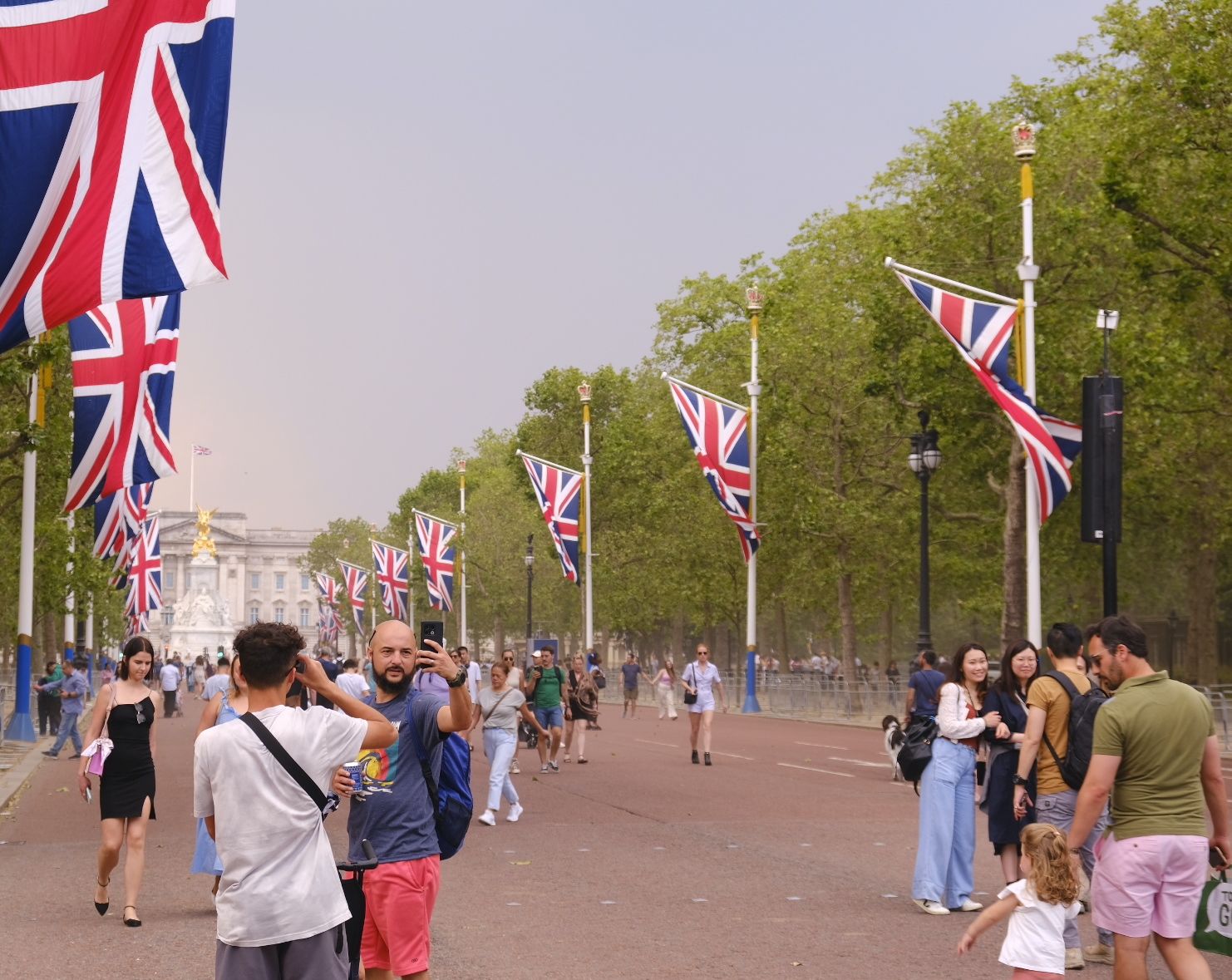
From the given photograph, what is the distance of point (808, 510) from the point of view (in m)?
47.8

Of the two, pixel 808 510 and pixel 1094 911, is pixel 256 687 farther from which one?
pixel 808 510

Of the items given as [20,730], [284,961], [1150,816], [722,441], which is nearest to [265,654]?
[284,961]

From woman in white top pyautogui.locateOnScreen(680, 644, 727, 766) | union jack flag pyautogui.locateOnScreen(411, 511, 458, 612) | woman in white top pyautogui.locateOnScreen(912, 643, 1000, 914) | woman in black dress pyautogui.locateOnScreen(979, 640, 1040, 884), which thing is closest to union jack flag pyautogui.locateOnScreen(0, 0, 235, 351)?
woman in white top pyautogui.locateOnScreen(912, 643, 1000, 914)

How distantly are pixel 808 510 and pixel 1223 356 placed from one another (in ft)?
59.3

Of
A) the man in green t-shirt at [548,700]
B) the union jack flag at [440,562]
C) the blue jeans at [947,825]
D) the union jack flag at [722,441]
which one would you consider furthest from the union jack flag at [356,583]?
the blue jeans at [947,825]

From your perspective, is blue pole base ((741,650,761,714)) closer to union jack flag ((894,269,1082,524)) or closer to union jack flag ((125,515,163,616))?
union jack flag ((125,515,163,616))

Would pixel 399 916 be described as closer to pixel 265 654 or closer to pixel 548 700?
pixel 265 654

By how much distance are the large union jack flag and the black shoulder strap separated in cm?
1667

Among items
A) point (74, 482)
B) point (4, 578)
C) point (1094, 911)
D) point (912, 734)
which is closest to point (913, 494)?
point (4, 578)

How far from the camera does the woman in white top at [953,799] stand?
1091cm

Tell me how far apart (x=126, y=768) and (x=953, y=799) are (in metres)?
5.29

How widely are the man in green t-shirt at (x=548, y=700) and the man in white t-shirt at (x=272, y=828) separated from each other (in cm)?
1849

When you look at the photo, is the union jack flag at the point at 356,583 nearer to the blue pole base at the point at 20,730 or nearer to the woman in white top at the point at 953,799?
the blue pole base at the point at 20,730

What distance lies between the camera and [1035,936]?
7.02 m
